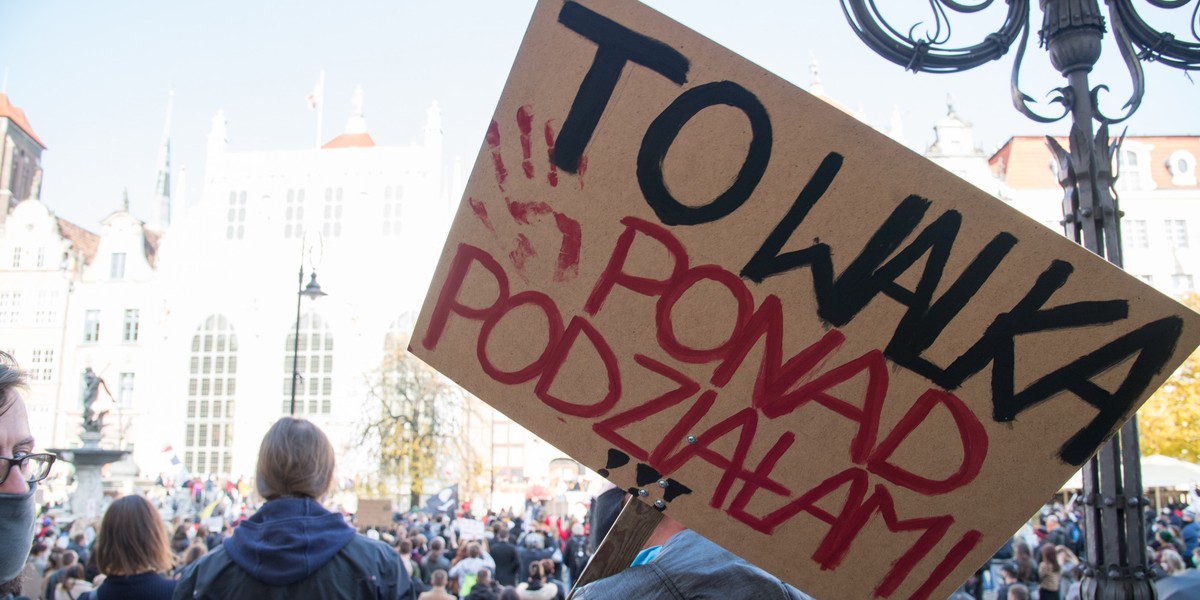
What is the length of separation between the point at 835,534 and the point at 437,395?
33.5m

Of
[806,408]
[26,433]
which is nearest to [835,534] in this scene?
[806,408]

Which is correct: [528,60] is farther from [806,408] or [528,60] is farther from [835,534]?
[835,534]

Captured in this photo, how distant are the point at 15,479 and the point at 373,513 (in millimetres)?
13032

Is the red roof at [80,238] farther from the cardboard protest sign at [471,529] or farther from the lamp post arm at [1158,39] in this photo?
the lamp post arm at [1158,39]

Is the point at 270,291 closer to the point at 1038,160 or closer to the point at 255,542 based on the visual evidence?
the point at 1038,160

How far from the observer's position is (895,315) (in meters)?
1.68

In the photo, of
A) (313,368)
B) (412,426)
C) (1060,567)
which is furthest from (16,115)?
(1060,567)

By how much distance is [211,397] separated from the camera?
40.9 metres

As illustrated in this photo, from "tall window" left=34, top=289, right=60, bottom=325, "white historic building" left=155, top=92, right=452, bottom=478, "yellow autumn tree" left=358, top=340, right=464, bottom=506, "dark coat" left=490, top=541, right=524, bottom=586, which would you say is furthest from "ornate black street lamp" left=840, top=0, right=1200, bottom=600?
"tall window" left=34, top=289, right=60, bottom=325

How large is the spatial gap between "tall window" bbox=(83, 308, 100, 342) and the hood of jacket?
154ft

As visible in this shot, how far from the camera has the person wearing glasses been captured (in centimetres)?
160

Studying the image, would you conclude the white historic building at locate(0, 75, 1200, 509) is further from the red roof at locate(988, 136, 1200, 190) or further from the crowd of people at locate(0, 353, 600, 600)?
the crowd of people at locate(0, 353, 600, 600)

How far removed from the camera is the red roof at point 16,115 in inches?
2317

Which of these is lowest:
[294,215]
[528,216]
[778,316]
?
[778,316]
